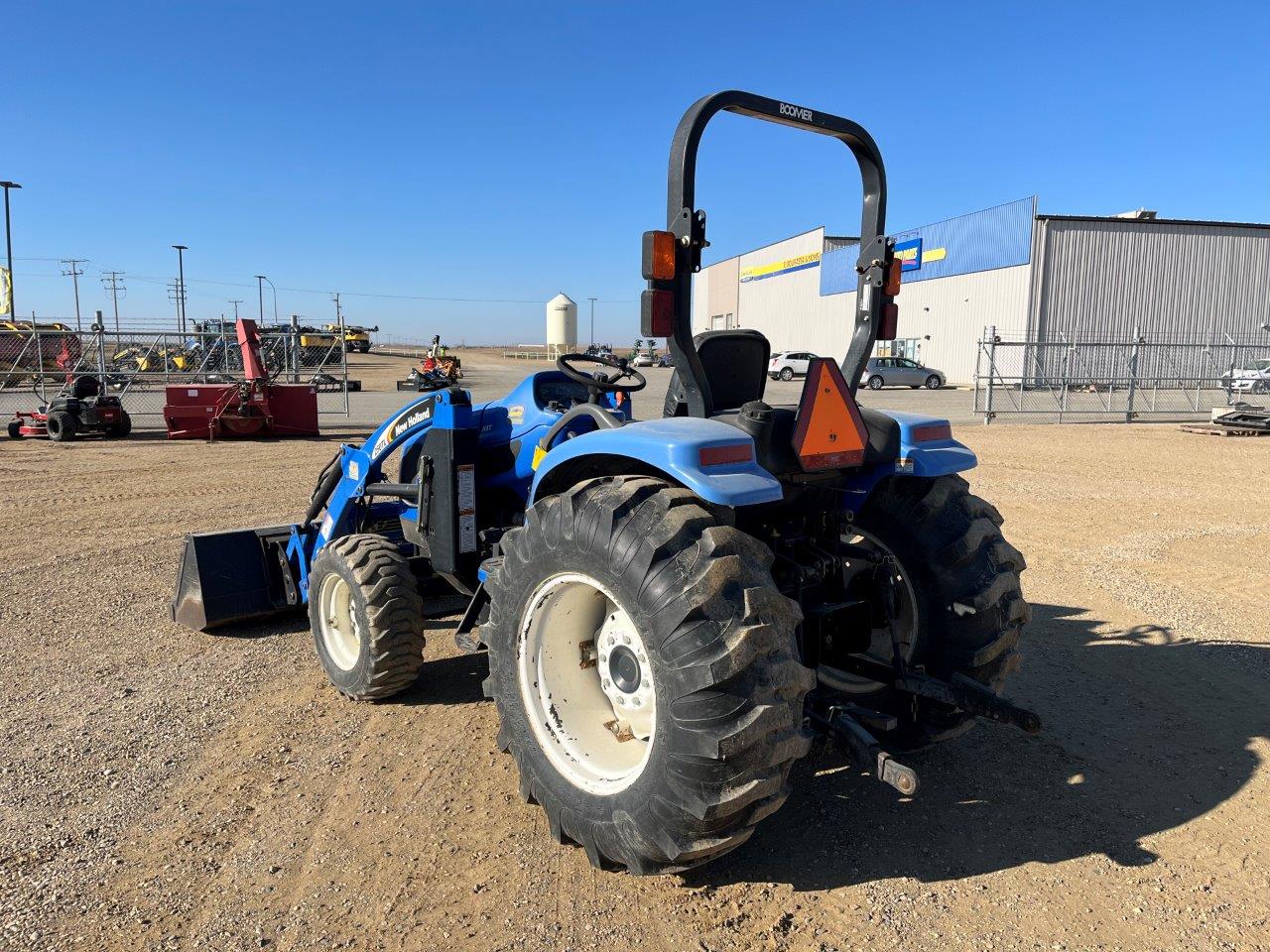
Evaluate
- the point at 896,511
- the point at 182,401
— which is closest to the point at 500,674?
the point at 896,511

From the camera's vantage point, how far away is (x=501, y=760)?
3689 millimetres

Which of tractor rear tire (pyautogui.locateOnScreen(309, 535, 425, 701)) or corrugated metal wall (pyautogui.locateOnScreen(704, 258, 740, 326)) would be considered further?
corrugated metal wall (pyautogui.locateOnScreen(704, 258, 740, 326))

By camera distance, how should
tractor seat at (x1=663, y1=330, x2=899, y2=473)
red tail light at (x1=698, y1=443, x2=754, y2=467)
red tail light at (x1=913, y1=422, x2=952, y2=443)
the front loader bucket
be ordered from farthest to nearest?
the front loader bucket, red tail light at (x1=913, y1=422, x2=952, y2=443), tractor seat at (x1=663, y1=330, x2=899, y2=473), red tail light at (x1=698, y1=443, x2=754, y2=467)

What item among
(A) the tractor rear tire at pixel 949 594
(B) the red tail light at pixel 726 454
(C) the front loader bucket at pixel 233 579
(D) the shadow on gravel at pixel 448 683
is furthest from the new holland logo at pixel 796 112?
(C) the front loader bucket at pixel 233 579

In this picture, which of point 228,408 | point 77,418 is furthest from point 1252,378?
point 77,418

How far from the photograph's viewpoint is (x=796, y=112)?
3.28 m

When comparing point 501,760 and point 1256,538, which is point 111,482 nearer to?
point 501,760

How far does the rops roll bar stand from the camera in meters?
2.93

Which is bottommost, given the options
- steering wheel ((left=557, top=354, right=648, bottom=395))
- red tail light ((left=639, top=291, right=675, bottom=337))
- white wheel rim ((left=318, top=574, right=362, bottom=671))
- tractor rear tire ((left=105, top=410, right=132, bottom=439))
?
white wheel rim ((left=318, top=574, right=362, bottom=671))

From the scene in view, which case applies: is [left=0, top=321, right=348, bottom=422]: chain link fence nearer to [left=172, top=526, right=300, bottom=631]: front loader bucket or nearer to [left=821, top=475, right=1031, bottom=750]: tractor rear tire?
[left=172, top=526, right=300, bottom=631]: front loader bucket

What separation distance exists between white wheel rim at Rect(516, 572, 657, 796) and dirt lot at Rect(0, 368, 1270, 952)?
36 cm

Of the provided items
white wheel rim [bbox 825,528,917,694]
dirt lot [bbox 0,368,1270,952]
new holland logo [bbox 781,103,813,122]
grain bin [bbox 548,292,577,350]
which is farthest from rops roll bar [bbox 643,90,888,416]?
grain bin [bbox 548,292,577,350]

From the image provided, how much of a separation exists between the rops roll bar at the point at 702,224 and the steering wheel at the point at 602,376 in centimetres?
95

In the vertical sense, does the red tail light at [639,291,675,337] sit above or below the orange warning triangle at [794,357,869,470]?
above
